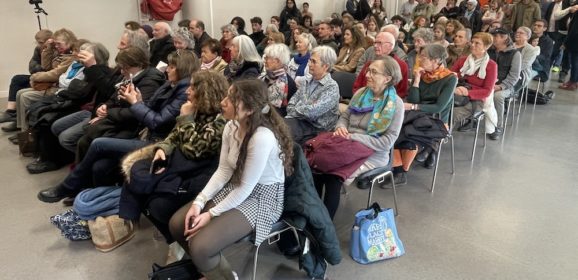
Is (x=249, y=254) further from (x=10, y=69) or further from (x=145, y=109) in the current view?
(x=10, y=69)

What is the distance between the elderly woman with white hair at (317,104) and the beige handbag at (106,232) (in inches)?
47.9

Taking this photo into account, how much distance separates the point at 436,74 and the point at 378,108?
1.00 metres

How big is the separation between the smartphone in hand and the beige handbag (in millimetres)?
512

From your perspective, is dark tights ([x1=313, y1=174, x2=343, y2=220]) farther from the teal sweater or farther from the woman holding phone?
the teal sweater

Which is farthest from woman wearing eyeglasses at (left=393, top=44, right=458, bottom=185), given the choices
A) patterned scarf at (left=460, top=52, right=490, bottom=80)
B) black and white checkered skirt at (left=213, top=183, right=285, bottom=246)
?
black and white checkered skirt at (left=213, top=183, right=285, bottom=246)

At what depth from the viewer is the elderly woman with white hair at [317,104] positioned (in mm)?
2764

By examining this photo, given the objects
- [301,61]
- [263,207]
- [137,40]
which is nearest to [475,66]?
[301,61]

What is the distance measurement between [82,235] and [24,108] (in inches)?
85.3

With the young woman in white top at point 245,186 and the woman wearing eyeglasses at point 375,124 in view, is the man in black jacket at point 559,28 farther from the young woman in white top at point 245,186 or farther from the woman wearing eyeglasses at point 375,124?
the young woman in white top at point 245,186

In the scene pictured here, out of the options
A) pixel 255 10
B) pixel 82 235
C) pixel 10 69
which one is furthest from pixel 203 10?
pixel 82 235

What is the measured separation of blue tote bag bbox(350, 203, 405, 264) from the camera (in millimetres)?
2145

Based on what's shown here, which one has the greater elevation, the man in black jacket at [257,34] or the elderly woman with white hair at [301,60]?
the man in black jacket at [257,34]

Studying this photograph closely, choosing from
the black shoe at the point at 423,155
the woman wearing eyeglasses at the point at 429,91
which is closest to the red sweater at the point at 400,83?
the woman wearing eyeglasses at the point at 429,91

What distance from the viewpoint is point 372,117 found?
2480 millimetres
